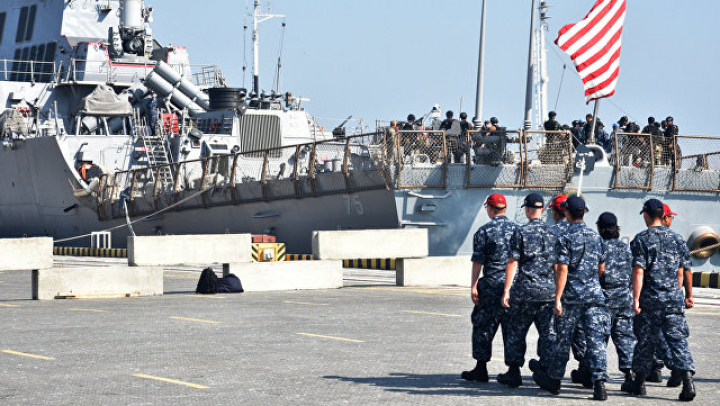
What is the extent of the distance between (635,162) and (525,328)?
50.3 feet

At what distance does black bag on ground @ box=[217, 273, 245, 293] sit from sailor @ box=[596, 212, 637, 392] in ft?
31.6

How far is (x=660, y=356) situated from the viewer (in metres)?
8.50

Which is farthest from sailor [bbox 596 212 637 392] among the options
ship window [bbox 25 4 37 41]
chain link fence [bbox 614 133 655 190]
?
ship window [bbox 25 4 37 41]

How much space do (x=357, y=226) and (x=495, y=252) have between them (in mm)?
15043

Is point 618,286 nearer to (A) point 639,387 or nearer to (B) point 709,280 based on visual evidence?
(A) point 639,387

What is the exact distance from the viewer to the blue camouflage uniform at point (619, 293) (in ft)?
28.1

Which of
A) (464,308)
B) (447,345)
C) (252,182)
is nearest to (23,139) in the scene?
(252,182)

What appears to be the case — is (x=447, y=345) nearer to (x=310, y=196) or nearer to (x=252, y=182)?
(x=310, y=196)

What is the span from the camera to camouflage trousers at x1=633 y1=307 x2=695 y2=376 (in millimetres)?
8281

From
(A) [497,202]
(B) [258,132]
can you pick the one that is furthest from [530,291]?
(B) [258,132]

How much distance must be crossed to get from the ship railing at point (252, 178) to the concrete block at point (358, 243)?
3.89 meters

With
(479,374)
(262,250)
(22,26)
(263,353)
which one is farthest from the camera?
(22,26)

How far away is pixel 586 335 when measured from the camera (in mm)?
8109

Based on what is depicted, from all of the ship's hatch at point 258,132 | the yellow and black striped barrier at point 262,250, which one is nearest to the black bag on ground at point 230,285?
the yellow and black striped barrier at point 262,250
